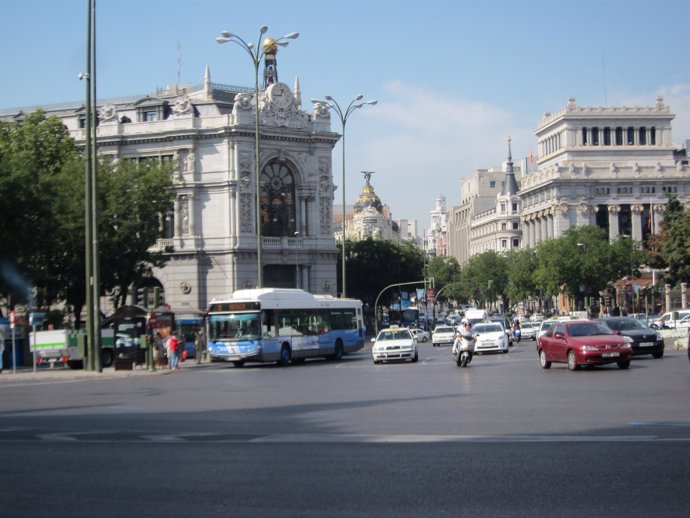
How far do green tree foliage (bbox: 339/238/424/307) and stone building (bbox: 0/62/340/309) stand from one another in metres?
19.0

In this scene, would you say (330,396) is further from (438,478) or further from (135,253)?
(135,253)

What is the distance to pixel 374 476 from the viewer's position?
Result: 11.6 meters

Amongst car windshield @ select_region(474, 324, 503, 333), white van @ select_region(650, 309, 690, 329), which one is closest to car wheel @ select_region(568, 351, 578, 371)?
car windshield @ select_region(474, 324, 503, 333)

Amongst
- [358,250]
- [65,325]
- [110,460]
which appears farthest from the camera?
[358,250]

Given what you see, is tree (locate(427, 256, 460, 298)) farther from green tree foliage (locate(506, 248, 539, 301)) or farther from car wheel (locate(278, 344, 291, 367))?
car wheel (locate(278, 344, 291, 367))

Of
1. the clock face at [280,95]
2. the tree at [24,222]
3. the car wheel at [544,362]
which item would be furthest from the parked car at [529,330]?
the car wheel at [544,362]

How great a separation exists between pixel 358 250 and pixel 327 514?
313 feet

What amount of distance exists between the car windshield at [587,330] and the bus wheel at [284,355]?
16368 millimetres

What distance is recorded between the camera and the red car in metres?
29.6

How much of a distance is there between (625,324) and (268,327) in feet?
47.5

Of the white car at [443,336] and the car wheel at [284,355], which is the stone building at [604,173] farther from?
the car wheel at [284,355]

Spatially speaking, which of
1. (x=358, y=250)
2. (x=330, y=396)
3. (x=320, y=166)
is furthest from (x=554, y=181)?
(x=330, y=396)

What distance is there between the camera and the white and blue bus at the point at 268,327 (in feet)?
141

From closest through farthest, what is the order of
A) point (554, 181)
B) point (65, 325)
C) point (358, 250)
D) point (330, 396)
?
point (330, 396) < point (65, 325) < point (358, 250) < point (554, 181)
